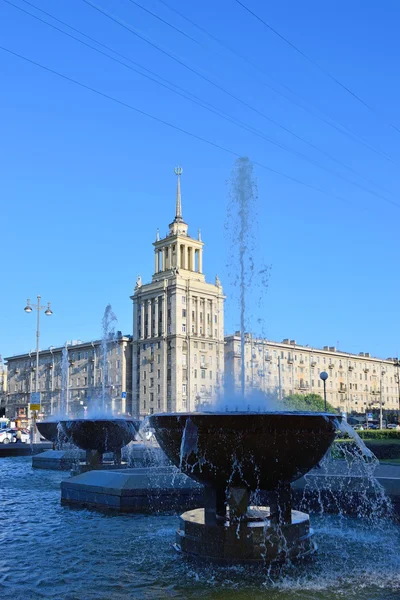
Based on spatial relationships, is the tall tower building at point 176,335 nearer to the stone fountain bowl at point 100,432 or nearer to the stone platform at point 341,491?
the stone fountain bowl at point 100,432

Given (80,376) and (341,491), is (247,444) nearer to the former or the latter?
(341,491)

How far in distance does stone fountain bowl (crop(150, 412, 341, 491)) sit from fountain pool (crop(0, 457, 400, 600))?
931 mm

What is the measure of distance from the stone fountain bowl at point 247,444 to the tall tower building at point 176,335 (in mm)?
76076

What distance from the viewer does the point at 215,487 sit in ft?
22.3

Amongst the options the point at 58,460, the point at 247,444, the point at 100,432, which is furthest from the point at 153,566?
the point at 58,460

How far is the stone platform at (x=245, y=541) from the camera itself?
6.35 metres

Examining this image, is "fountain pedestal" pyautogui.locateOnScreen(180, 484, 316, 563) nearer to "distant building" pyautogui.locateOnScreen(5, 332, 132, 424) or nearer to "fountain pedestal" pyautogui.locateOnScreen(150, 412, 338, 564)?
"fountain pedestal" pyautogui.locateOnScreen(150, 412, 338, 564)

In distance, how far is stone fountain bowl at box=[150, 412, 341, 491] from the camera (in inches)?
245

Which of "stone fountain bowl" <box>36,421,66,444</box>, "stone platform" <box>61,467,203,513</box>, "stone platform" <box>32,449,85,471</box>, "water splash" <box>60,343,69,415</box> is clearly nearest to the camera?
"stone platform" <box>61,467,203,513</box>

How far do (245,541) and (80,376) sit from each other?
9060 centimetres

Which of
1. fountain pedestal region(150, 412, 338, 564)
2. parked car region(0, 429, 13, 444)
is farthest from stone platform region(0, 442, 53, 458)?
fountain pedestal region(150, 412, 338, 564)

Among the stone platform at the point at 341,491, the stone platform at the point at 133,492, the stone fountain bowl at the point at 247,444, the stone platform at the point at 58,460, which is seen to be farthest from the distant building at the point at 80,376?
the stone fountain bowl at the point at 247,444

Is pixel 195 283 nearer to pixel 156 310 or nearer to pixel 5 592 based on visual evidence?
pixel 156 310

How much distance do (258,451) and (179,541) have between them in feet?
5.07
